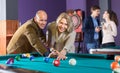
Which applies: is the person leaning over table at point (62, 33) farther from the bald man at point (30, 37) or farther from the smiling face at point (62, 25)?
the bald man at point (30, 37)

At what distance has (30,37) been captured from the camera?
138 inches

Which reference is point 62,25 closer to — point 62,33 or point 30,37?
point 62,33

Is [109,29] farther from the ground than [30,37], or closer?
farther from the ground

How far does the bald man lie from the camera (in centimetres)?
349

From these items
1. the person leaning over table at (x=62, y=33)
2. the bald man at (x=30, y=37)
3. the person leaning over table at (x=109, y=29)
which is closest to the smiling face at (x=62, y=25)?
the person leaning over table at (x=62, y=33)

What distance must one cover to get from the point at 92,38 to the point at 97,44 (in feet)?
0.56

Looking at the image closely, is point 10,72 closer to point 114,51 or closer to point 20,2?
point 114,51

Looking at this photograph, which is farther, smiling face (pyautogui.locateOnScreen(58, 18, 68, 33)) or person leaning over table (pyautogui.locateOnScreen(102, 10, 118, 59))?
person leaning over table (pyautogui.locateOnScreen(102, 10, 118, 59))

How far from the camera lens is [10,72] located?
2025 mm

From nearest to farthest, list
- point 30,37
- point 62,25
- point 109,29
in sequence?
1. point 30,37
2. point 62,25
3. point 109,29

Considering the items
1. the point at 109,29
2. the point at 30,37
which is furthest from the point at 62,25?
the point at 109,29

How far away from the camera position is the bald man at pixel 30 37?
3.49 metres

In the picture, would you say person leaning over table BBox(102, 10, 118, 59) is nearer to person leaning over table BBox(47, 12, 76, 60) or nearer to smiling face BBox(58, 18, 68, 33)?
person leaning over table BBox(47, 12, 76, 60)

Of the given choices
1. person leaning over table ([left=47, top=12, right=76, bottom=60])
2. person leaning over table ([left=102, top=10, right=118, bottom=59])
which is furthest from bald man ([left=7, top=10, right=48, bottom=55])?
person leaning over table ([left=102, top=10, right=118, bottom=59])
